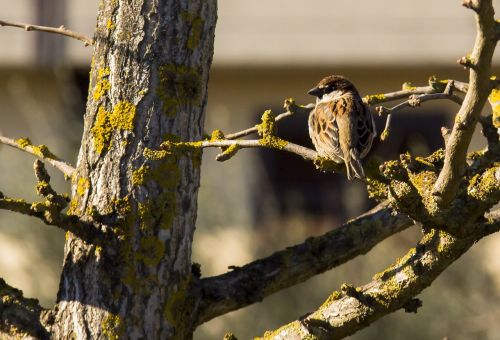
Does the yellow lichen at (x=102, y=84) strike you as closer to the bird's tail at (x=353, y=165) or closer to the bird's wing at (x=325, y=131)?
the bird's tail at (x=353, y=165)

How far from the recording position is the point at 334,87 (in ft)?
17.8

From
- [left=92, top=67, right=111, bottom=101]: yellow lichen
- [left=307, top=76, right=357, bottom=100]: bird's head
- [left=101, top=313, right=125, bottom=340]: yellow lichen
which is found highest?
[left=307, top=76, right=357, bottom=100]: bird's head

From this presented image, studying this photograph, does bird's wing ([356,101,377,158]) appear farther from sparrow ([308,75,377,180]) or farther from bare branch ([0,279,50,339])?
bare branch ([0,279,50,339])

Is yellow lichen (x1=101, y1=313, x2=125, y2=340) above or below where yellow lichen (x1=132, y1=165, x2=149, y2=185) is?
below

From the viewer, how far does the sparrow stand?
4.52m

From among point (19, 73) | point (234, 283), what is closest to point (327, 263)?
point (234, 283)

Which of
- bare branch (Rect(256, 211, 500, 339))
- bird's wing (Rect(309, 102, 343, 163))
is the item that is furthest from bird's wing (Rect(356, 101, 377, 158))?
bare branch (Rect(256, 211, 500, 339))

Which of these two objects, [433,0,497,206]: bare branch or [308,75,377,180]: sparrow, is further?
[308,75,377,180]: sparrow

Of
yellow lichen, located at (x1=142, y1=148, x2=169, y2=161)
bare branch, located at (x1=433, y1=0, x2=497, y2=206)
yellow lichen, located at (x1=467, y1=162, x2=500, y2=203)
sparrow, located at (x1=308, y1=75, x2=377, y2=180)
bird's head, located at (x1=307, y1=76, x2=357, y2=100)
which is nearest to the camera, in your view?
bare branch, located at (x1=433, y1=0, x2=497, y2=206)

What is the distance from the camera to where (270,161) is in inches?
546

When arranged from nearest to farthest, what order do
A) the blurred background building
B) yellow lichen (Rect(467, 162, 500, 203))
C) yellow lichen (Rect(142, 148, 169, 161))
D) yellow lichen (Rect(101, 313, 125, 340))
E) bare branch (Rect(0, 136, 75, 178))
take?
yellow lichen (Rect(467, 162, 500, 203)) → yellow lichen (Rect(101, 313, 125, 340)) → yellow lichen (Rect(142, 148, 169, 161)) → bare branch (Rect(0, 136, 75, 178)) → the blurred background building

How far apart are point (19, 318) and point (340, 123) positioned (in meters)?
2.04

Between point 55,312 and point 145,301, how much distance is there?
0.29 meters

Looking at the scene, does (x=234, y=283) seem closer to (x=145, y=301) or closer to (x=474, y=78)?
(x=145, y=301)
